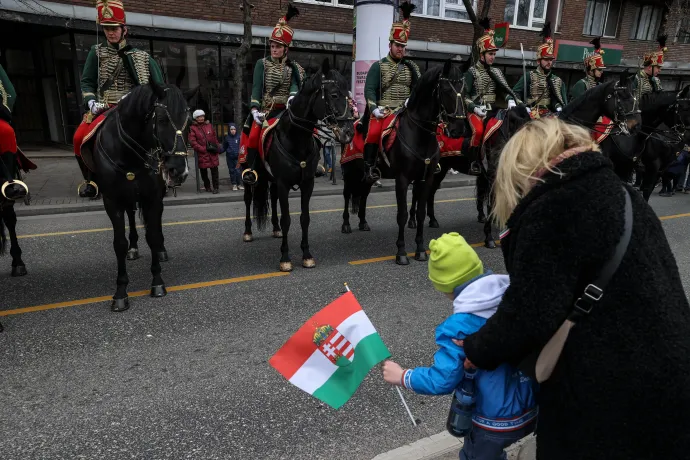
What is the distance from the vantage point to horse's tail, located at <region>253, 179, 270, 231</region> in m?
7.49

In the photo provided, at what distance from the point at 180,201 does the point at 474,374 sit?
33.1 feet

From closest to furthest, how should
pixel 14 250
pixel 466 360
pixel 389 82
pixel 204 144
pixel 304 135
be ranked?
pixel 466 360 → pixel 14 250 → pixel 304 135 → pixel 389 82 → pixel 204 144

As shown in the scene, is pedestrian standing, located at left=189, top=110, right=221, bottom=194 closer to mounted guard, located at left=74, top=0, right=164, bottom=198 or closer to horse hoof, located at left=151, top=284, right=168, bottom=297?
mounted guard, located at left=74, top=0, right=164, bottom=198

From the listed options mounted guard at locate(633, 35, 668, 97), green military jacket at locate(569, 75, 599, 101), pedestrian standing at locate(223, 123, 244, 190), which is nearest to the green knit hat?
green military jacket at locate(569, 75, 599, 101)

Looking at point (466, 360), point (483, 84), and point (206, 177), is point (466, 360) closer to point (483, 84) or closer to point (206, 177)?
point (483, 84)

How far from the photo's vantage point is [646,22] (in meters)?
25.0

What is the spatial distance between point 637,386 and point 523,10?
2345 cm

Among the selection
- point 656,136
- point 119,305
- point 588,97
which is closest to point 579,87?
point 656,136

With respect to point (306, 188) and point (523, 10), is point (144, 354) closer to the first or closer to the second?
point (306, 188)

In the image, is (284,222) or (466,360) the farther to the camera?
(284,222)

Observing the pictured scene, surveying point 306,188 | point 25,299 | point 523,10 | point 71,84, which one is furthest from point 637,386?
point 523,10

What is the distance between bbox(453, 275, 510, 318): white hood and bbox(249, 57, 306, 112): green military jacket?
570cm

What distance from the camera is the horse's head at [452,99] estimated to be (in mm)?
6086

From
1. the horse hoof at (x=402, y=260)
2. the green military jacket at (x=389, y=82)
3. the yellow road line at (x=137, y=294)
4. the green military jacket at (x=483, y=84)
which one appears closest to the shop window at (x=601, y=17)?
the green military jacket at (x=483, y=84)
